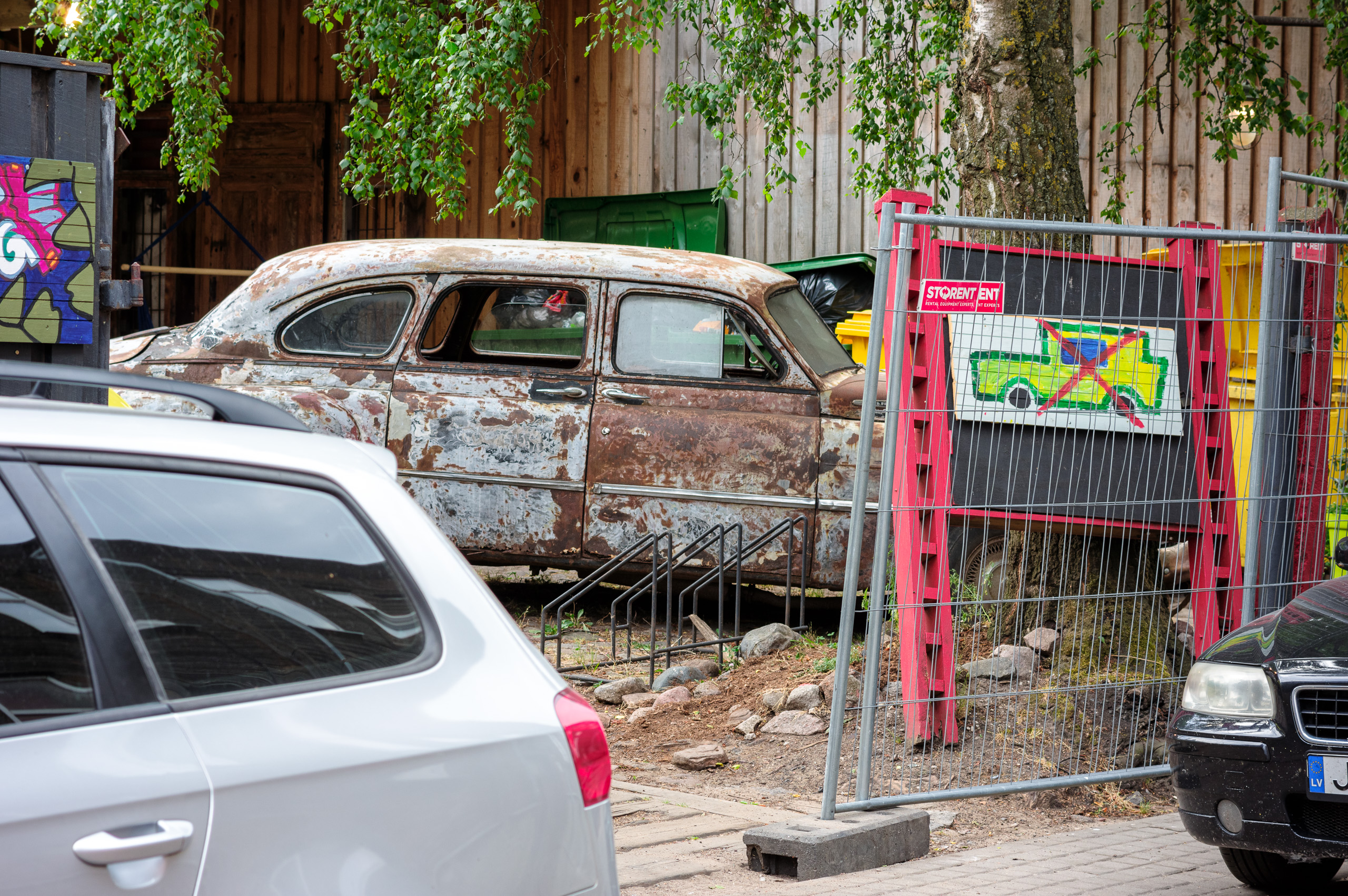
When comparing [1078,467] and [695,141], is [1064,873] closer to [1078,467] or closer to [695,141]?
[1078,467]

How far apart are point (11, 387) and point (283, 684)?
3.70m

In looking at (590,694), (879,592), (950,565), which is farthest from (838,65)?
(879,592)

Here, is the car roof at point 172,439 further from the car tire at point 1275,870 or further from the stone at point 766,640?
the stone at point 766,640

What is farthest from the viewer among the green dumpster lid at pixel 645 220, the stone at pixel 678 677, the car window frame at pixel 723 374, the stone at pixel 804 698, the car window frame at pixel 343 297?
the green dumpster lid at pixel 645 220

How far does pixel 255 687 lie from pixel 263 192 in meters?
13.3

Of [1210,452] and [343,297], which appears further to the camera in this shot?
[343,297]

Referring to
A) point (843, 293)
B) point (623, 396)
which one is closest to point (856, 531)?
point (623, 396)

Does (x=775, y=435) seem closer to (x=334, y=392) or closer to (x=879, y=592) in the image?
(x=334, y=392)

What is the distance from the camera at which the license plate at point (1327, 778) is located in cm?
335

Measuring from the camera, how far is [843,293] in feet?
34.9

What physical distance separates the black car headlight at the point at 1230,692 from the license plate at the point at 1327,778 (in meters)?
0.17

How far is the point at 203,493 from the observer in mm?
1986

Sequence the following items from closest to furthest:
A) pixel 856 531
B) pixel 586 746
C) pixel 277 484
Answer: pixel 277 484, pixel 586 746, pixel 856 531

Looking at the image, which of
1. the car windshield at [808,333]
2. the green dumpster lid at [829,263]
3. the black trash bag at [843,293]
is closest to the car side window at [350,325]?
the car windshield at [808,333]
